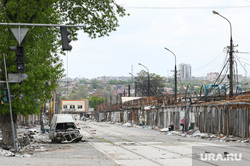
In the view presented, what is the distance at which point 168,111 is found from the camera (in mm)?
49812

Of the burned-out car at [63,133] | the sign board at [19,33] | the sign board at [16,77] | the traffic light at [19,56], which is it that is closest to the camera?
the traffic light at [19,56]

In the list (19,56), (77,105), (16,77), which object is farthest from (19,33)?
(77,105)

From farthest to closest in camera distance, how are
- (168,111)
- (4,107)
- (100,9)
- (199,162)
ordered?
1. (168,111)
2. (100,9)
3. (4,107)
4. (199,162)

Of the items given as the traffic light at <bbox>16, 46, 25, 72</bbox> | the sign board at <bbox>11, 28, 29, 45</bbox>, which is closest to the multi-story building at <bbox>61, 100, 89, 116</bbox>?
the sign board at <bbox>11, 28, 29, 45</bbox>

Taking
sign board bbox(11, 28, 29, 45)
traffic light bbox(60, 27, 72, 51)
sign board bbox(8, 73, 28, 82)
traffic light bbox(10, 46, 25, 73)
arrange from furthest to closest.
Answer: sign board bbox(8, 73, 28, 82) < sign board bbox(11, 28, 29, 45) < traffic light bbox(10, 46, 25, 73) < traffic light bbox(60, 27, 72, 51)


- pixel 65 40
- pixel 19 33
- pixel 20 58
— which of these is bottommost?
pixel 20 58

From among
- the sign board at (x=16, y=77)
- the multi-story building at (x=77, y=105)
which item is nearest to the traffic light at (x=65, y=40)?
the sign board at (x=16, y=77)

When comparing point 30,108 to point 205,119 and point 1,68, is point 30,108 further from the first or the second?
point 205,119

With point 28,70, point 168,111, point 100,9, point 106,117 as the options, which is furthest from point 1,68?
point 106,117

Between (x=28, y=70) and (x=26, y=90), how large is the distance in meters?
1.10

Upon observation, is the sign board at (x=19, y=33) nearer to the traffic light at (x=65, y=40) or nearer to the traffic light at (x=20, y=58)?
the traffic light at (x=20, y=58)

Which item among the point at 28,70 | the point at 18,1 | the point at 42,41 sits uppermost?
the point at 18,1

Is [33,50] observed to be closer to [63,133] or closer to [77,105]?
[63,133]

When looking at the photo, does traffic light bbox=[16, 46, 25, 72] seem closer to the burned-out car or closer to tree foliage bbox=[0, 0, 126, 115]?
tree foliage bbox=[0, 0, 126, 115]
